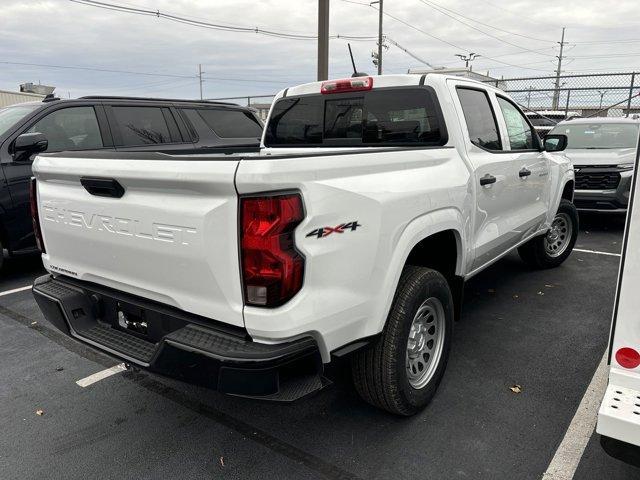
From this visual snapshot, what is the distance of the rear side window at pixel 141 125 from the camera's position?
19.7 feet

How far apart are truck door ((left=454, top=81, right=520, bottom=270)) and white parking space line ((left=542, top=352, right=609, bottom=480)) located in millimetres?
1122

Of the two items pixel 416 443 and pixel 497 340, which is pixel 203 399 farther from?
pixel 497 340

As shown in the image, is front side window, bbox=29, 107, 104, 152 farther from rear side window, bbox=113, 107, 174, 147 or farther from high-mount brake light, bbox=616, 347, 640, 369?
high-mount brake light, bbox=616, 347, 640, 369

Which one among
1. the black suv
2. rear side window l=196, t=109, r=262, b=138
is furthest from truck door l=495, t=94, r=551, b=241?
rear side window l=196, t=109, r=262, b=138

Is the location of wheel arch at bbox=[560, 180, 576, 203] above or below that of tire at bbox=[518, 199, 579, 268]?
above

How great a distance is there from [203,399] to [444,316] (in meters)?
1.64

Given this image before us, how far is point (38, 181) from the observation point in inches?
115

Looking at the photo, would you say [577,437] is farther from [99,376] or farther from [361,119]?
[99,376]

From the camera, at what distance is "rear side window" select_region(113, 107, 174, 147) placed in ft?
19.7

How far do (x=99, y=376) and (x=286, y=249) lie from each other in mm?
2275

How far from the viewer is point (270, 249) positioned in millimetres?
1975

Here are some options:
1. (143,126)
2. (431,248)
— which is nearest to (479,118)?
(431,248)

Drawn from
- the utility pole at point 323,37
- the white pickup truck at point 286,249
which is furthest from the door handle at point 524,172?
the utility pole at point 323,37

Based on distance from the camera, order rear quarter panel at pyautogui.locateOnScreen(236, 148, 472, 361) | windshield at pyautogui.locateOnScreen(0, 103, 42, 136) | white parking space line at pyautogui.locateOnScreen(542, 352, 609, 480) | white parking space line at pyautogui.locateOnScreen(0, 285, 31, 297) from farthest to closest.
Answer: windshield at pyautogui.locateOnScreen(0, 103, 42, 136)
white parking space line at pyautogui.locateOnScreen(0, 285, 31, 297)
white parking space line at pyautogui.locateOnScreen(542, 352, 609, 480)
rear quarter panel at pyautogui.locateOnScreen(236, 148, 472, 361)
